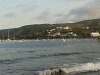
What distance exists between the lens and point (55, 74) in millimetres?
28875

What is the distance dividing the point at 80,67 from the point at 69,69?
9.10ft

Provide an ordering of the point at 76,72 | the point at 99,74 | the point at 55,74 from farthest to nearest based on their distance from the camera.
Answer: the point at 76,72
the point at 99,74
the point at 55,74

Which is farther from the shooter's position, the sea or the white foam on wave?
the white foam on wave

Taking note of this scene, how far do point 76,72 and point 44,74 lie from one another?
644cm

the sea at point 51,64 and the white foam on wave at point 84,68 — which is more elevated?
the white foam on wave at point 84,68

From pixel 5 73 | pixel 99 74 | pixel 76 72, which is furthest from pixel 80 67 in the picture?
pixel 5 73

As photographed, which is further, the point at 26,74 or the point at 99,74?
the point at 26,74

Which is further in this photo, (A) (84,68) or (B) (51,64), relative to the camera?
(B) (51,64)

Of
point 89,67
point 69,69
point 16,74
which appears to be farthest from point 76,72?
point 16,74

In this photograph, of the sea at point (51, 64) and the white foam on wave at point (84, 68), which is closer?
the sea at point (51, 64)

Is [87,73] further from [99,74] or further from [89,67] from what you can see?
[89,67]

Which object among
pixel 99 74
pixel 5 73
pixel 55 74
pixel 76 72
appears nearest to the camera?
pixel 55 74

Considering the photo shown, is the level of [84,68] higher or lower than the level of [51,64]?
higher

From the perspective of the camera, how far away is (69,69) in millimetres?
36812
